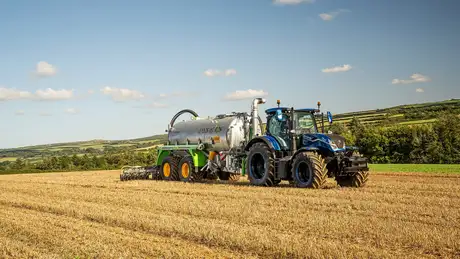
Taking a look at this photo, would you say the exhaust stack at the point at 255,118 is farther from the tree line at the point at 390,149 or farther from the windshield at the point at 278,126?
the tree line at the point at 390,149

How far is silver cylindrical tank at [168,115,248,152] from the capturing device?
2003 centimetres

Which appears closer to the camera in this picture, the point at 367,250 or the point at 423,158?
the point at 367,250

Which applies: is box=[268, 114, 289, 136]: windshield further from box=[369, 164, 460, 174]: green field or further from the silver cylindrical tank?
box=[369, 164, 460, 174]: green field

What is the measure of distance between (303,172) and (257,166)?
2291 millimetres

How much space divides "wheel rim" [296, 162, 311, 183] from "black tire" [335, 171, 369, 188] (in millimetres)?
1218

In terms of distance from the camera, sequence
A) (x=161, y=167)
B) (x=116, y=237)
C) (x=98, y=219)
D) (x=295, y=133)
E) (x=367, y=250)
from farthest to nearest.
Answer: (x=161, y=167) < (x=295, y=133) < (x=98, y=219) < (x=116, y=237) < (x=367, y=250)

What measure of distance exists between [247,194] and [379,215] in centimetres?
502

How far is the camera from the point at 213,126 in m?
20.8

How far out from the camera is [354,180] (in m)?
16.7

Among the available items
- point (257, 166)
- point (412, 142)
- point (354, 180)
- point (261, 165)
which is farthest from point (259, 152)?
point (412, 142)

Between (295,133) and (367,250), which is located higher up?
(295,133)

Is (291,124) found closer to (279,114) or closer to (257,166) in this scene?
(279,114)

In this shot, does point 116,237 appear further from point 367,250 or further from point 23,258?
point 367,250

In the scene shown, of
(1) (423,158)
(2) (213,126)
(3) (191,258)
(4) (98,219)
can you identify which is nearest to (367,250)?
(3) (191,258)
